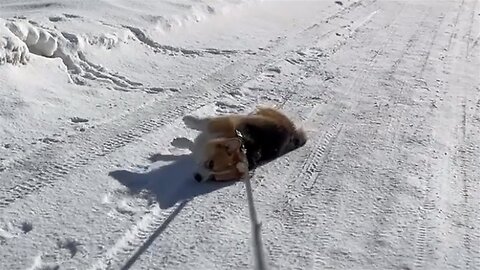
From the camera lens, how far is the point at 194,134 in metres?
6.43

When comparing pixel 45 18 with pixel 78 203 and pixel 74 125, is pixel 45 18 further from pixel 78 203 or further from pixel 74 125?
pixel 78 203

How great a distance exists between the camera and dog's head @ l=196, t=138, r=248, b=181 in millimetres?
5555

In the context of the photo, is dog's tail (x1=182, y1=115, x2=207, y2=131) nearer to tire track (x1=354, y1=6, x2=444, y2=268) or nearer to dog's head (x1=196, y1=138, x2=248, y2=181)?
dog's head (x1=196, y1=138, x2=248, y2=181)

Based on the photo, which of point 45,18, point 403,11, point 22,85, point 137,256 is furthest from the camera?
point 403,11

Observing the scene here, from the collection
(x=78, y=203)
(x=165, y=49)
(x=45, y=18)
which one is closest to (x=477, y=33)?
(x=165, y=49)

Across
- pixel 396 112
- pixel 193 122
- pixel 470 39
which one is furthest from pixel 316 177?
pixel 470 39

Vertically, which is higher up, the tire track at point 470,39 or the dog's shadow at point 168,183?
the dog's shadow at point 168,183

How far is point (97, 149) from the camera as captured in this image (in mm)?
5988

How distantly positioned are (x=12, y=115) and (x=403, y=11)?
7.93 m

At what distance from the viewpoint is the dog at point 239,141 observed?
18.3 feet

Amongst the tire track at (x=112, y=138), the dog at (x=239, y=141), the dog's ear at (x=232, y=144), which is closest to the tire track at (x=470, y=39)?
the tire track at (x=112, y=138)

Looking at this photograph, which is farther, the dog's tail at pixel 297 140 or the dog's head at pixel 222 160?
the dog's tail at pixel 297 140

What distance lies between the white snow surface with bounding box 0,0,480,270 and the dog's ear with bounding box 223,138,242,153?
268 millimetres

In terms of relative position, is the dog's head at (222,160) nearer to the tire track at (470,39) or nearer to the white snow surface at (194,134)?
the white snow surface at (194,134)
